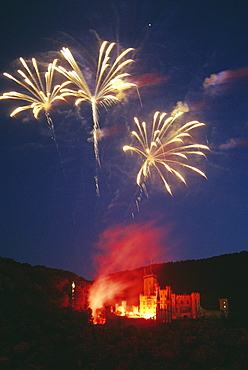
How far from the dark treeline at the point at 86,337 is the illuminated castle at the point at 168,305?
8.76ft

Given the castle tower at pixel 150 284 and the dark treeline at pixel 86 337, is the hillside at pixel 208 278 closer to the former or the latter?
the castle tower at pixel 150 284

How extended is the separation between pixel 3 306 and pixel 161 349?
19.9 m

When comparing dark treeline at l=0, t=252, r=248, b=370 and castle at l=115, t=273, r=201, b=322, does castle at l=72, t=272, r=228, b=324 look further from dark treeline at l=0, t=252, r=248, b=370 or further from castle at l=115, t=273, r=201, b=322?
dark treeline at l=0, t=252, r=248, b=370

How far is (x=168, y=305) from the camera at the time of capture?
5662cm

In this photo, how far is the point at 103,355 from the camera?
119ft

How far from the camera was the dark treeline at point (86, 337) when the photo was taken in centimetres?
3216

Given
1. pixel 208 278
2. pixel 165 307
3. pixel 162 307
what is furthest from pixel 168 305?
pixel 208 278

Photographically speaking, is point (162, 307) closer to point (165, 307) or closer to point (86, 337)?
point (165, 307)

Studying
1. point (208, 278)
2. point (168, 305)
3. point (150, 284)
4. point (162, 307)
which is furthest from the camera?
point (208, 278)

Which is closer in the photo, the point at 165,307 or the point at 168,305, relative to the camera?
the point at 165,307

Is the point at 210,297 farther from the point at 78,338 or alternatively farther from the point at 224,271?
the point at 78,338

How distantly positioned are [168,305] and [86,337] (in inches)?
925

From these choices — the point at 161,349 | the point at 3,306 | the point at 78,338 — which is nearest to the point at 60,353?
the point at 78,338

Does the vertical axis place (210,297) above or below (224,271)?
below
